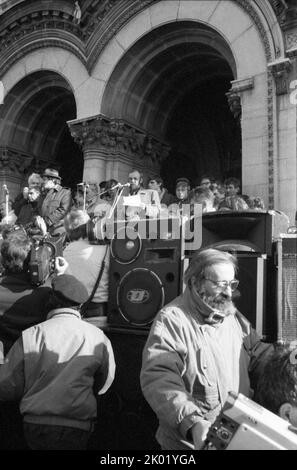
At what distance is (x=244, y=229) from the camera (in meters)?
3.50

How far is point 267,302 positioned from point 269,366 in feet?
3.33

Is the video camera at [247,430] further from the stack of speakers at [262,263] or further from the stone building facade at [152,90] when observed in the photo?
the stone building facade at [152,90]

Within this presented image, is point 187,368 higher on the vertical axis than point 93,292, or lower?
lower

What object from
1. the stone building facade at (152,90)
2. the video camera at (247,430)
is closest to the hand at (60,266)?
the video camera at (247,430)

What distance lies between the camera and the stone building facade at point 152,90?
27.4ft

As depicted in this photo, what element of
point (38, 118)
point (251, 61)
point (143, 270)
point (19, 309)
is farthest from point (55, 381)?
point (38, 118)

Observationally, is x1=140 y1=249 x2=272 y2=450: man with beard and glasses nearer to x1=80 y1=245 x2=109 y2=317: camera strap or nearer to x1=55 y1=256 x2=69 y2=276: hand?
x1=55 y1=256 x2=69 y2=276: hand

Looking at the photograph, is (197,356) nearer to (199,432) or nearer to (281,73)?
(199,432)

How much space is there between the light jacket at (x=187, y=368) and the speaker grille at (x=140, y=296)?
3.64ft

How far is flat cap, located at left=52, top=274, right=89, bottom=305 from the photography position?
9.29 feet

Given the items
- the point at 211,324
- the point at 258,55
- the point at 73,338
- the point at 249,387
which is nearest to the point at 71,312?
the point at 73,338

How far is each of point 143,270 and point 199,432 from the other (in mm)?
1949

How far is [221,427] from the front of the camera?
160cm

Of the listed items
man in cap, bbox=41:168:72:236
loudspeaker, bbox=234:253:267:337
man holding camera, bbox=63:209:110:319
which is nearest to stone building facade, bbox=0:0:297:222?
man in cap, bbox=41:168:72:236
